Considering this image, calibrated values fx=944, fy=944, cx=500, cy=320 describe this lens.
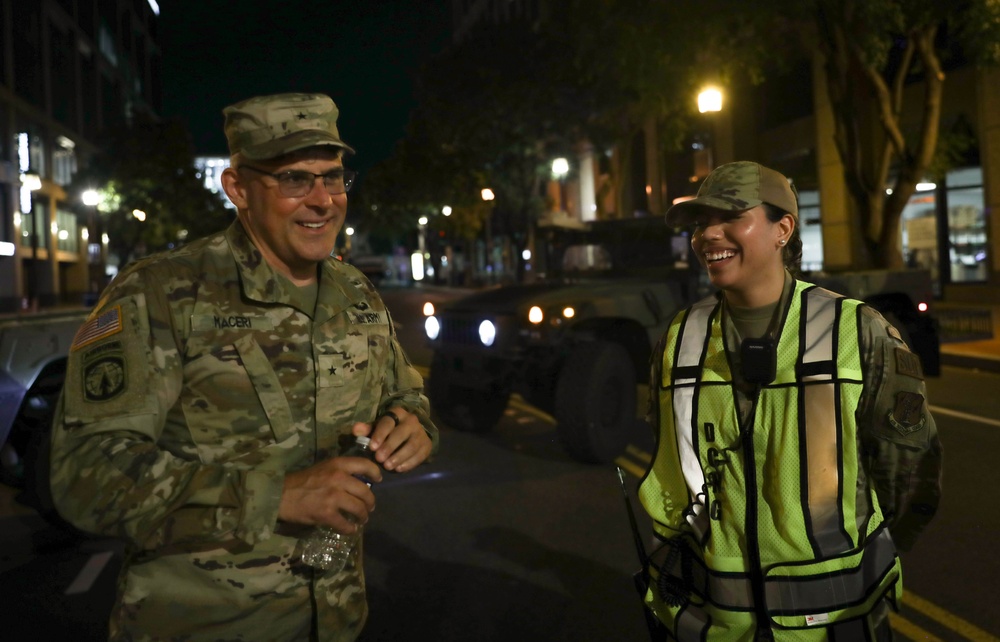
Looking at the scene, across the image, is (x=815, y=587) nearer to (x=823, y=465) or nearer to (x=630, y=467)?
(x=823, y=465)

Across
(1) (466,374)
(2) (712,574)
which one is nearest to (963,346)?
(1) (466,374)

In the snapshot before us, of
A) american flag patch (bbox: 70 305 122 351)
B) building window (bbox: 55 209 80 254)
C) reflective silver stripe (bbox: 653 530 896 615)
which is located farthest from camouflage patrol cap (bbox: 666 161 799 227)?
building window (bbox: 55 209 80 254)

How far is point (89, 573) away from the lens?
17.3 ft

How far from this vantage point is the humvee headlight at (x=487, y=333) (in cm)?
786

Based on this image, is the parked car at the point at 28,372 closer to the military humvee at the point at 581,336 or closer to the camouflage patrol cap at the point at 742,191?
the military humvee at the point at 581,336

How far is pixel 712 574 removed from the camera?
2189 millimetres

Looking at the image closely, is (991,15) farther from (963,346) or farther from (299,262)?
(299,262)

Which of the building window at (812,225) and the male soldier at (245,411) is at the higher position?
the building window at (812,225)

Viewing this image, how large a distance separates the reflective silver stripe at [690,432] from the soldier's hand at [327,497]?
0.82 meters

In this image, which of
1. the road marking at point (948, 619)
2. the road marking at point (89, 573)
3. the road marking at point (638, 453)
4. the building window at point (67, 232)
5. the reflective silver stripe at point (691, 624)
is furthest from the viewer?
the building window at point (67, 232)

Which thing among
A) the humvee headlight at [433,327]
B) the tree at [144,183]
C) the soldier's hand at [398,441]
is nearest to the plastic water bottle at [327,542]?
the soldier's hand at [398,441]

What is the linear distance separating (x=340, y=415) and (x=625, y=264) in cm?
773

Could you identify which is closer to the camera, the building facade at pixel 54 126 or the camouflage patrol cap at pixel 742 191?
the camouflage patrol cap at pixel 742 191

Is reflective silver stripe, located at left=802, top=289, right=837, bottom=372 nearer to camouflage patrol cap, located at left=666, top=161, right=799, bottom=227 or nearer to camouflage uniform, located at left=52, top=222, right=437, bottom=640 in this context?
camouflage patrol cap, located at left=666, top=161, right=799, bottom=227
